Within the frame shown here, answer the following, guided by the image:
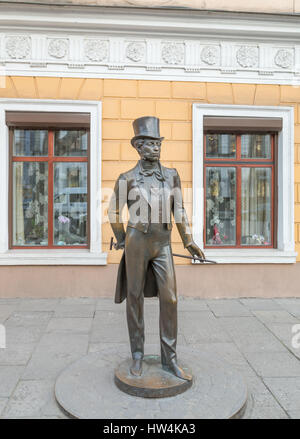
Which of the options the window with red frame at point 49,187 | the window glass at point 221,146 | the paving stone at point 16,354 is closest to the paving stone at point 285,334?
the paving stone at point 16,354

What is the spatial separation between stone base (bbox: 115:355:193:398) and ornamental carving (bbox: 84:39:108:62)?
5.23 metres

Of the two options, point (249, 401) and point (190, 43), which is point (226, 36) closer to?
point (190, 43)

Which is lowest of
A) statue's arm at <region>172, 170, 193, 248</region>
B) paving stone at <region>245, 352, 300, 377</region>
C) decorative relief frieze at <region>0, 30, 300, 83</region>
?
paving stone at <region>245, 352, 300, 377</region>

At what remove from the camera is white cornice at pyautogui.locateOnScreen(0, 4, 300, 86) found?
6004mm

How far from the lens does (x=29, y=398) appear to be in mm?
2967

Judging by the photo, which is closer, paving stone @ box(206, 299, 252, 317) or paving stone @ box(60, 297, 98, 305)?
paving stone @ box(206, 299, 252, 317)

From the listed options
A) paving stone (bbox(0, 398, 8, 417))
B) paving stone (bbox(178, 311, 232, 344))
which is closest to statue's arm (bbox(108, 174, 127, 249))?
paving stone (bbox(0, 398, 8, 417))

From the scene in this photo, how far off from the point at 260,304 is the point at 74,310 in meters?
3.13

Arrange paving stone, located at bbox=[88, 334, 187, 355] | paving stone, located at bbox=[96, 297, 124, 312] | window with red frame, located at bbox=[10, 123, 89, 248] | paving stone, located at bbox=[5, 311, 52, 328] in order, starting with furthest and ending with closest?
1. window with red frame, located at bbox=[10, 123, 89, 248]
2. paving stone, located at bbox=[96, 297, 124, 312]
3. paving stone, located at bbox=[5, 311, 52, 328]
4. paving stone, located at bbox=[88, 334, 187, 355]

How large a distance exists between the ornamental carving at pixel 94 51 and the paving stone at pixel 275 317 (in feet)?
16.7

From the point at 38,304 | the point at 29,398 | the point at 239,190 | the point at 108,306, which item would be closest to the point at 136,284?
the point at 29,398

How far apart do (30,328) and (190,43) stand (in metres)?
5.46

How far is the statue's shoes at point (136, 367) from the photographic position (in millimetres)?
3027

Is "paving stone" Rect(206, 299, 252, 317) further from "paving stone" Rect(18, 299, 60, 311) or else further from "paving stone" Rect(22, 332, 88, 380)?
"paving stone" Rect(18, 299, 60, 311)
